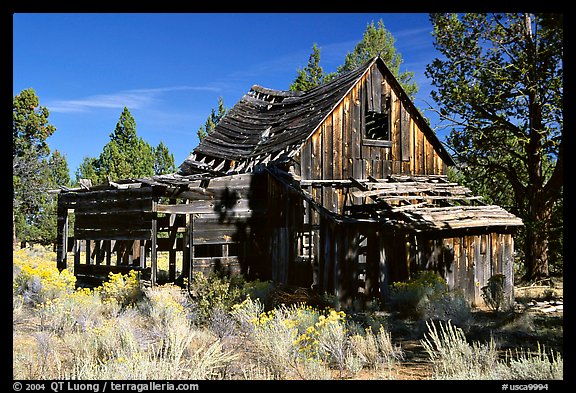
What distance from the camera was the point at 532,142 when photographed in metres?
18.8

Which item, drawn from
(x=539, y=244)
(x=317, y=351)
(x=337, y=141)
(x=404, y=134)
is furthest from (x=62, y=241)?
(x=539, y=244)

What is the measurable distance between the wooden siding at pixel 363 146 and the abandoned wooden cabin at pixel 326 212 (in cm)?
4

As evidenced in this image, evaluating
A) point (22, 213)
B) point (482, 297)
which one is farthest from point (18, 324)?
point (22, 213)

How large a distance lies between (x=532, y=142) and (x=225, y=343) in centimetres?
1464

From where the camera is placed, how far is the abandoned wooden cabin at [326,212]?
1359 centimetres

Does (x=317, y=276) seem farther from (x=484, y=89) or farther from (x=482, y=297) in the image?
(x=484, y=89)

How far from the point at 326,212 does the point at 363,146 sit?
531 centimetres

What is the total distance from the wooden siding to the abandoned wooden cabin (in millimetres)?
38

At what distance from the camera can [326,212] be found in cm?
1312

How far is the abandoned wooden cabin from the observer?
13.6 meters

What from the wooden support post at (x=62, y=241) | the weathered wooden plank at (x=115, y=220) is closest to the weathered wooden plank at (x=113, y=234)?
the weathered wooden plank at (x=115, y=220)

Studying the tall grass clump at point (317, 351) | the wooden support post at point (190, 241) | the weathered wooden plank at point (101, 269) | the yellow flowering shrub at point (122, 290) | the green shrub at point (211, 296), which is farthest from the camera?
the weathered wooden plank at point (101, 269)

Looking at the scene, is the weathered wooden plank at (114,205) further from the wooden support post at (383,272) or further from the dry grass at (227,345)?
the wooden support post at (383,272)

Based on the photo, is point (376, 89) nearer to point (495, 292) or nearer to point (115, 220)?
point (495, 292)
